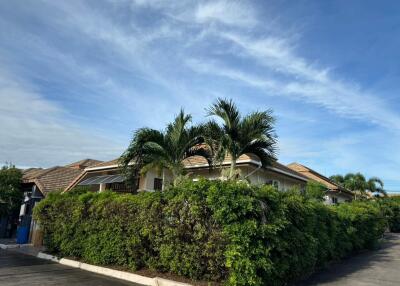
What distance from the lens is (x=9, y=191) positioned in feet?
82.9

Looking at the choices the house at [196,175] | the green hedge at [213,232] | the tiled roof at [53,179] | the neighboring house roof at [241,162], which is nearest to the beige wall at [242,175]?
the house at [196,175]

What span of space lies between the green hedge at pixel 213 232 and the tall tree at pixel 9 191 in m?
14.3

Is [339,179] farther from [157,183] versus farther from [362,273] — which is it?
[362,273]

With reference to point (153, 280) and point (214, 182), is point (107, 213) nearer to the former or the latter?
point (153, 280)

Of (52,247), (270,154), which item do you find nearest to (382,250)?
(270,154)

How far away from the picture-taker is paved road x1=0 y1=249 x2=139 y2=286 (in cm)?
1012

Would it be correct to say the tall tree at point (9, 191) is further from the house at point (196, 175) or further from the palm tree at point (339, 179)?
the palm tree at point (339, 179)

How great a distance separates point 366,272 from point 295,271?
139 inches

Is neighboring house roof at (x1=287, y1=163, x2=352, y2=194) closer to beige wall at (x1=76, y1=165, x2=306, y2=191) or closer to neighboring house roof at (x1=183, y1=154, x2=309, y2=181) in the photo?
beige wall at (x1=76, y1=165, x2=306, y2=191)

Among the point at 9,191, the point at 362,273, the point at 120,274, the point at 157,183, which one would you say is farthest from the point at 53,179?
the point at 362,273

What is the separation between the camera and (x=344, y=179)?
40375 mm

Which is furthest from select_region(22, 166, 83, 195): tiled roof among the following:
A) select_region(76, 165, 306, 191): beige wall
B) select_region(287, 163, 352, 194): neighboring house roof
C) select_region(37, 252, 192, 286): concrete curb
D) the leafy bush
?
the leafy bush

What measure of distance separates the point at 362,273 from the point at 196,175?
937 cm

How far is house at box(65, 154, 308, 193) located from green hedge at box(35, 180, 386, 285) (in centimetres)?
377
